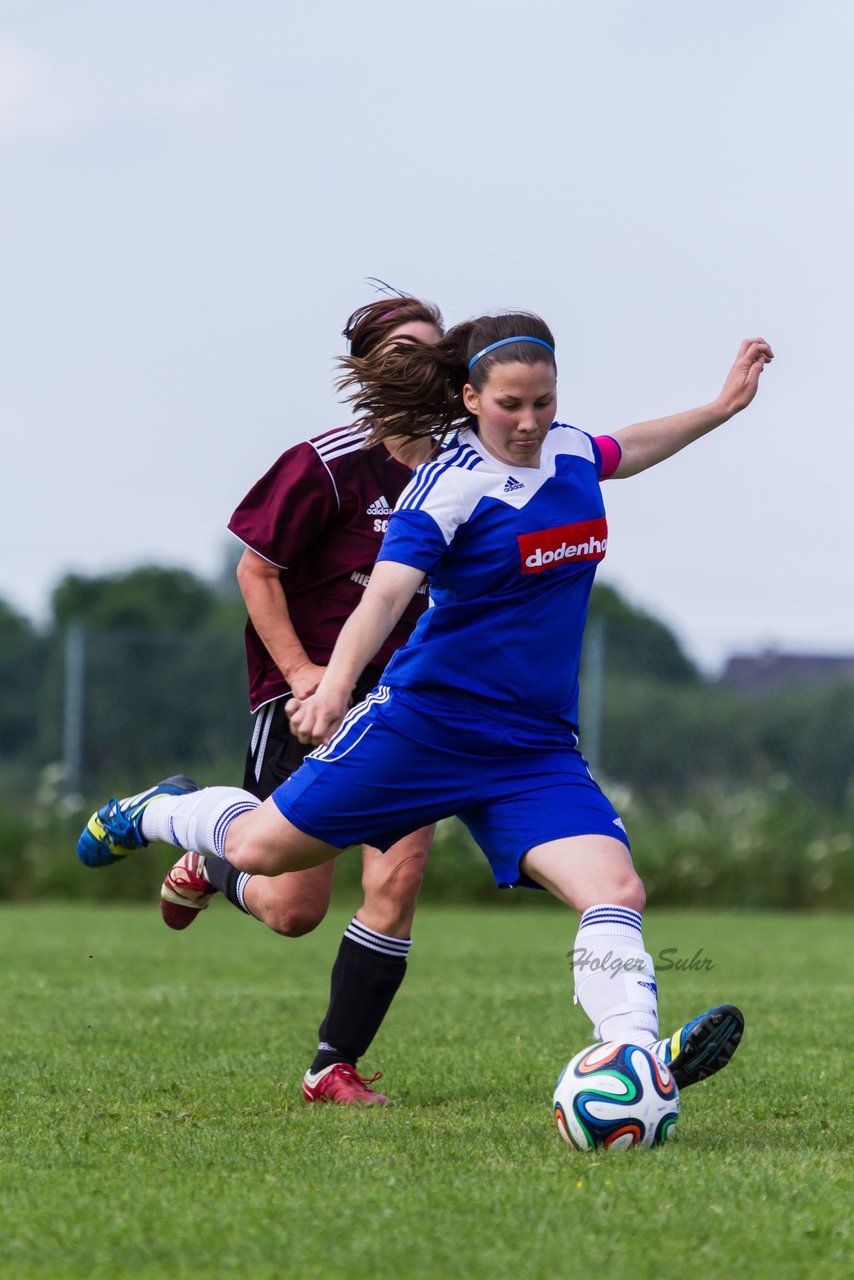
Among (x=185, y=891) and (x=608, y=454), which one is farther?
(x=185, y=891)

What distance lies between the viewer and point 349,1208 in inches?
119

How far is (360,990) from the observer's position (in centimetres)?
475

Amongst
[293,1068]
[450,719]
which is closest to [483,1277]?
[450,719]

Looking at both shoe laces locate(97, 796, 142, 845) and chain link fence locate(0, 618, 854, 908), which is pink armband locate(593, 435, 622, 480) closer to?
shoe laces locate(97, 796, 142, 845)

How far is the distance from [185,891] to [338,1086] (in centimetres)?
100

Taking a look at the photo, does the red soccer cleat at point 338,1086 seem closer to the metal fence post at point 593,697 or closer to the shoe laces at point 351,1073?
the shoe laces at point 351,1073

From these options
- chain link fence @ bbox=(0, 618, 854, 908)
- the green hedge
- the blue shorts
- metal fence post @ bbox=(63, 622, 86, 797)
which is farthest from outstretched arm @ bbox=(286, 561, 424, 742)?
metal fence post @ bbox=(63, 622, 86, 797)

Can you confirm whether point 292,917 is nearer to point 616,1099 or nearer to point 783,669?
point 616,1099

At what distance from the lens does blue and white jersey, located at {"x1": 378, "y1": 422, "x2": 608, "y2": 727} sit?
3.92 metres

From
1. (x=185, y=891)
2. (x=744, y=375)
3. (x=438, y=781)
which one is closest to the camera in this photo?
(x=438, y=781)

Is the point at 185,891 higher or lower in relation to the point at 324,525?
lower

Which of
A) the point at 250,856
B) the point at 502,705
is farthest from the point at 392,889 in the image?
the point at 502,705

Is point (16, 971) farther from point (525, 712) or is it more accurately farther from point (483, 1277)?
point (483, 1277)

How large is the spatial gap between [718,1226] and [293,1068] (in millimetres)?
2434
